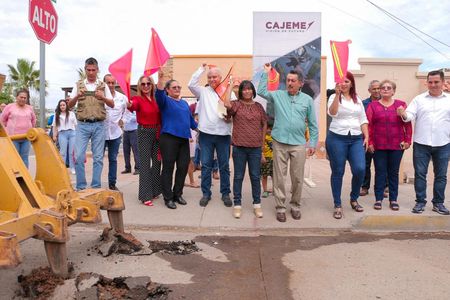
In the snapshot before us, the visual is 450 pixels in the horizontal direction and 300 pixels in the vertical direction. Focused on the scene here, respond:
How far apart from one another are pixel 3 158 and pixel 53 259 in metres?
0.87

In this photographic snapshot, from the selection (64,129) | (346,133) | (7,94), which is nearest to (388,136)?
(346,133)

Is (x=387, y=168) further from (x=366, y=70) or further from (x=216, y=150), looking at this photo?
(x=366, y=70)

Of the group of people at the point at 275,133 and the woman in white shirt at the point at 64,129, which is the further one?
the woman in white shirt at the point at 64,129

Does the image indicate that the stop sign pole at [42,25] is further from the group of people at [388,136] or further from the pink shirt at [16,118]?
the group of people at [388,136]

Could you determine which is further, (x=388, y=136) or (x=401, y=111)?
(x=388, y=136)

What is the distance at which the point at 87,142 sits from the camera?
607 cm

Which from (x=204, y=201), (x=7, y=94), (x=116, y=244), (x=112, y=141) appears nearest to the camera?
(x=116, y=244)

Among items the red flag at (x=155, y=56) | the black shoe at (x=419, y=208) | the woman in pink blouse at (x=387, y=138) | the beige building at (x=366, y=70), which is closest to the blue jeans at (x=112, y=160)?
the red flag at (x=155, y=56)

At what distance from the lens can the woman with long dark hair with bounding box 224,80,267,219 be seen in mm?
5316

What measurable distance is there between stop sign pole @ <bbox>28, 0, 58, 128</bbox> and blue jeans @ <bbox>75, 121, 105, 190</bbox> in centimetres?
95

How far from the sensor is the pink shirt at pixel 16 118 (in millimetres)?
7094

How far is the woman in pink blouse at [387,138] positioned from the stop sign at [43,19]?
4359mm

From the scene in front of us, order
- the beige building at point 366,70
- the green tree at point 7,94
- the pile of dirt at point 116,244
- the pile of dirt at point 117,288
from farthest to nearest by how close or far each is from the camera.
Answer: the green tree at point 7,94 < the beige building at point 366,70 < the pile of dirt at point 116,244 < the pile of dirt at point 117,288

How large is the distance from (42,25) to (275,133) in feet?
10.1
